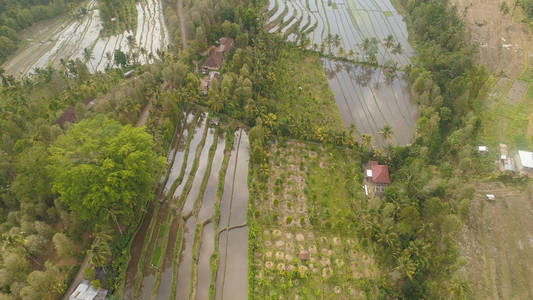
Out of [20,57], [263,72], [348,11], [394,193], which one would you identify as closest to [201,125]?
[263,72]

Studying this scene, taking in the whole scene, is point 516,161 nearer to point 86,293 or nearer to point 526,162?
point 526,162

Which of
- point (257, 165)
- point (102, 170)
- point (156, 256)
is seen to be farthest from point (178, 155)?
point (156, 256)

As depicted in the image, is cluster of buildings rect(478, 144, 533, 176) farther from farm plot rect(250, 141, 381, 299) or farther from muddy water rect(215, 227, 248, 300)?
muddy water rect(215, 227, 248, 300)

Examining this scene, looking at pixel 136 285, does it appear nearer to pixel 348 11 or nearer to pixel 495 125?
pixel 495 125

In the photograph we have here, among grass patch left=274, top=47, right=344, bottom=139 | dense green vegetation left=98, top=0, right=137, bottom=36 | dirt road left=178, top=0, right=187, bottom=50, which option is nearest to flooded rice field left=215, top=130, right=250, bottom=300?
grass patch left=274, top=47, right=344, bottom=139

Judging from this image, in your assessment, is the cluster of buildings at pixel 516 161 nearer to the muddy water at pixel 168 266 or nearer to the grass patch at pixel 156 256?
the muddy water at pixel 168 266

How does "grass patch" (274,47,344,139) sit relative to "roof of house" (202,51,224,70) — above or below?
below
